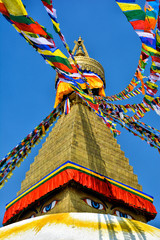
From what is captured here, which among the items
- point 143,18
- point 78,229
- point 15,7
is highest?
point 15,7

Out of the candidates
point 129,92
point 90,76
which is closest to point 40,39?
point 129,92

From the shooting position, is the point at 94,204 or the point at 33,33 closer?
the point at 33,33

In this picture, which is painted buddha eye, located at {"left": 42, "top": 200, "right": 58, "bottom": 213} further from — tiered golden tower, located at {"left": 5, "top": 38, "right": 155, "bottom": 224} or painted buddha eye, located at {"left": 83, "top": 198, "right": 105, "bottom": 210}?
painted buddha eye, located at {"left": 83, "top": 198, "right": 105, "bottom": 210}

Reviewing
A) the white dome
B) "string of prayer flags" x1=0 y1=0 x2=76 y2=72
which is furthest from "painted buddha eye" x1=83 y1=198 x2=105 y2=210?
"string of prayer flags" x1=0 y1=0 x2=76 y2=72

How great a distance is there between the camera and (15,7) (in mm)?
5121

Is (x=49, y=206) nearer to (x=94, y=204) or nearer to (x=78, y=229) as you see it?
(x=94, y=204)

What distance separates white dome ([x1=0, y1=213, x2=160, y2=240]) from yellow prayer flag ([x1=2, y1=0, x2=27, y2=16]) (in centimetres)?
428

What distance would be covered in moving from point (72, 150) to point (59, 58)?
322 centimetres

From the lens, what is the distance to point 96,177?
7676 mm

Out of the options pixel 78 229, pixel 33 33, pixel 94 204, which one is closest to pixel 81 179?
pixel 94 204

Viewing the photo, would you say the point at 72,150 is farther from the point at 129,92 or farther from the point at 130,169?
the point at 129,92

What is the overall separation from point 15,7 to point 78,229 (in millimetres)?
4463

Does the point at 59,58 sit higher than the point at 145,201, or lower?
higher

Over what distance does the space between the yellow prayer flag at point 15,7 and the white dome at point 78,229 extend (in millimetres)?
4282
